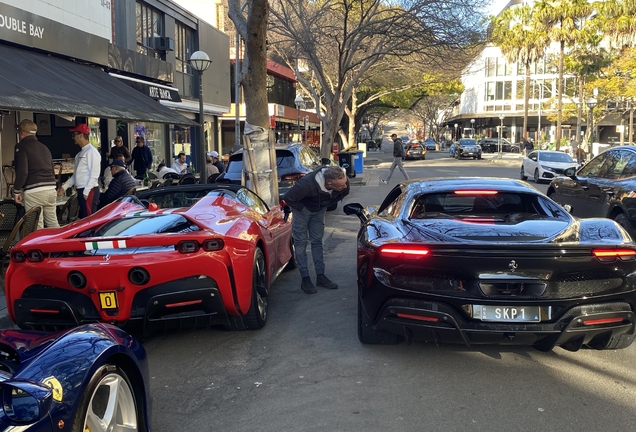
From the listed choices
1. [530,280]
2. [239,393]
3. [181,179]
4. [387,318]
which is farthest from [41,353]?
[181,179]

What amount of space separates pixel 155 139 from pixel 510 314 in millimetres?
20964

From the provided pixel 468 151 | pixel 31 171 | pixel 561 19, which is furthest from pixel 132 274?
pixel 561 19

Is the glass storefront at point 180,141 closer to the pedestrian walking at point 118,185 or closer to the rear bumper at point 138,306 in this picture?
the pedestrian walking at point 118,185

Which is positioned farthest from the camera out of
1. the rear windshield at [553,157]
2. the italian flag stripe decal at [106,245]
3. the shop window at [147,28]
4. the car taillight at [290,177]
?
the rear windshield at [553,157]

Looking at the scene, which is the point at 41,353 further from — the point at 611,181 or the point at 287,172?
the point at 287,172

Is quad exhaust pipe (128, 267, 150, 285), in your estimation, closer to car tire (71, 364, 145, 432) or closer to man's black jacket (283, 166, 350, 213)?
car tire (71, 364, 145, 432)

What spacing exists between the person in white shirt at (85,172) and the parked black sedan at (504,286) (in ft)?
19.1

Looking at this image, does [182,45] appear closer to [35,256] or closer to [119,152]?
[119,152]

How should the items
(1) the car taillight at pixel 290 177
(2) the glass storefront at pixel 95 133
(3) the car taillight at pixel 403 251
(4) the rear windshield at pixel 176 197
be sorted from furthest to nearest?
1. (2) the glass storefront at pixel 95 133
2. (1) the car taillight at pixel 290 177
3. (4) the rear windshield at pixel 176 197
4. (3) the car taillight at pixel 403 251

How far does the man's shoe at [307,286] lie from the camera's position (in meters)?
7.09

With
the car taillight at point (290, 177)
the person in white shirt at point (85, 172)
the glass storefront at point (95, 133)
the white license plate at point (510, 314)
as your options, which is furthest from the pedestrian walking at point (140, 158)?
the white license plate at point (510, 314)

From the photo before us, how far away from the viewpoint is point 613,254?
172 inches

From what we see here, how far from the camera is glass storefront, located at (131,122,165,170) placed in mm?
21922

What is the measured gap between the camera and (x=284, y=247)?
7434 mm
